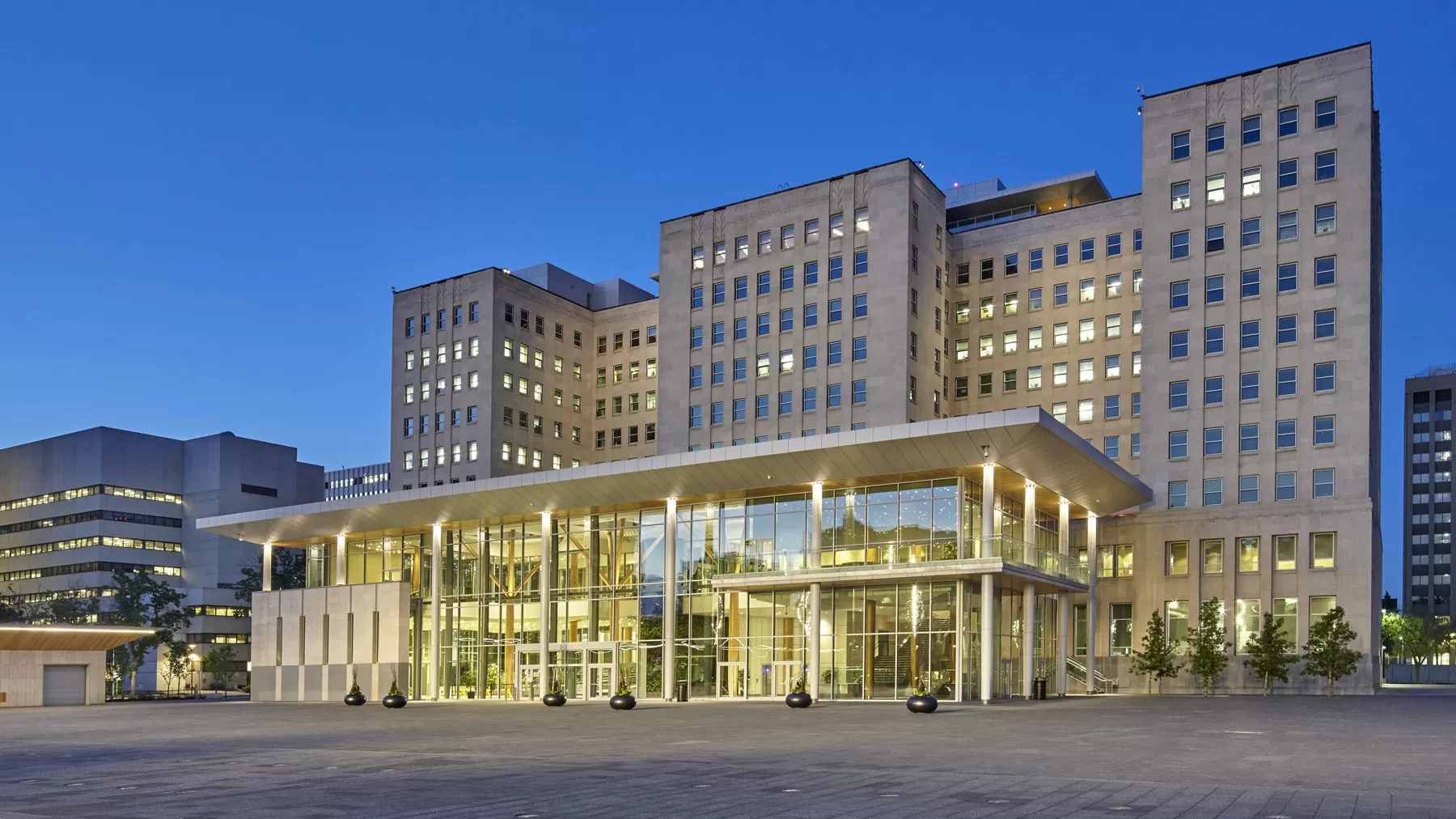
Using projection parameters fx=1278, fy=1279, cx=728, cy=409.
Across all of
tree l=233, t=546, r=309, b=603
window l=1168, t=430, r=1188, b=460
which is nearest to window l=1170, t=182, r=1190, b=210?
window l=1168, t=430, r=1188, b=460

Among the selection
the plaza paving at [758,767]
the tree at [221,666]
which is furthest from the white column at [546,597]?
the tree at [221,666]

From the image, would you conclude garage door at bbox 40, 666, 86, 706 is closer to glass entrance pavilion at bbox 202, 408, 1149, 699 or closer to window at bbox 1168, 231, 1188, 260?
glass entrance pavilion at bbox 202, 408, 1149, 699

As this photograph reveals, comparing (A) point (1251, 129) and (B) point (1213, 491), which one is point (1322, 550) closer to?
(B) point (1213, 491)

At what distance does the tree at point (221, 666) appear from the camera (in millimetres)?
125875

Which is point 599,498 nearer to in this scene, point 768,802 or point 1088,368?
point 1088,368

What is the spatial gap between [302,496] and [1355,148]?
5432 inches

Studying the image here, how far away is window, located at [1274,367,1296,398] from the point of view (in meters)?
68.2

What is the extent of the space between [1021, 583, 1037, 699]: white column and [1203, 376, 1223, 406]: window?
70.9ft

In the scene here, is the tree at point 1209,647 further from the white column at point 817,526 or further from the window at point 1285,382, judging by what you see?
the white column at point 817,526

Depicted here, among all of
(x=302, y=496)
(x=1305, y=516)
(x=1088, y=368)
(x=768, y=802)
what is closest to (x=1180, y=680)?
(x=1305, y=516)

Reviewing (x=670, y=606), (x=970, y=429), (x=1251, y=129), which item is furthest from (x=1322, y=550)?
(x=670, y=606)

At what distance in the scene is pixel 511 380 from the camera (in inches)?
4043

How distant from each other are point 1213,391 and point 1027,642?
24150 millimetres

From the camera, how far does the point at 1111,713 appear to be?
38938 mm
